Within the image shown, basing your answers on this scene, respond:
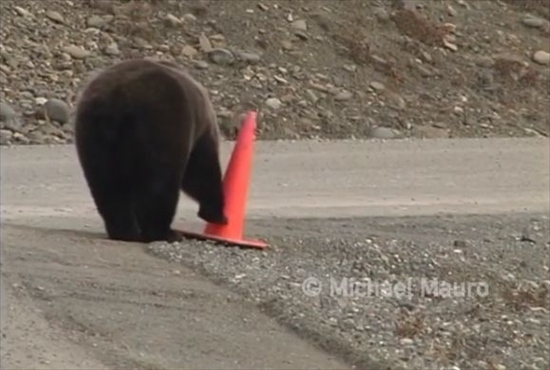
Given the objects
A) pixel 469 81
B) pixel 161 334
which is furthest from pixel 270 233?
pixel 469 81

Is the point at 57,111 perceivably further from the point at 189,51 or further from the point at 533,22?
the point at 533,22

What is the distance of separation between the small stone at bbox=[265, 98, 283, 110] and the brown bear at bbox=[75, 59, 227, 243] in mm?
9544

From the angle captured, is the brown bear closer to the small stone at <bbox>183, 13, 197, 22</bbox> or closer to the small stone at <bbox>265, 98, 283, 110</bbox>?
the small stone at <bbox>265, 98, 283, 110</bbox>

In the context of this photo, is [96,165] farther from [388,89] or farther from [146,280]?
[388,89]

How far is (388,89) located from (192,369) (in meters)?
14.3

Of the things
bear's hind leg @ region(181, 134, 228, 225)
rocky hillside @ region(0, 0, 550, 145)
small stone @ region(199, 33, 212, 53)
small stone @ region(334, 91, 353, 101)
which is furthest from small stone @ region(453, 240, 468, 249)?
small stone @ region(199, 33, 212, 53)

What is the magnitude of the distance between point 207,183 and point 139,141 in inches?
35.8

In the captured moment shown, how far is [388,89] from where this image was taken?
21.2 m

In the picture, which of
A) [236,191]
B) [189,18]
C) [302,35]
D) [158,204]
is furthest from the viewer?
[302,35]

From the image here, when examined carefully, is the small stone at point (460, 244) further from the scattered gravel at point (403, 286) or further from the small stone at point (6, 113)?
the small stone at point (6, 113)

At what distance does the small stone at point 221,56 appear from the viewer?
20719 mm

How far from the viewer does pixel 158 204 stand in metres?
9.86

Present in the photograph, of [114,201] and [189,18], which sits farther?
[189,18]

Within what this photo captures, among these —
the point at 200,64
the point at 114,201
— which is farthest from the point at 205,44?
the point at 114,201
